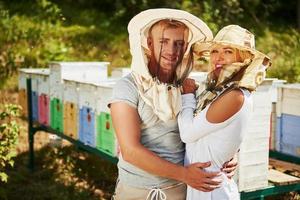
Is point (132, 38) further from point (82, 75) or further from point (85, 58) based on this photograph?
point (85, 58)

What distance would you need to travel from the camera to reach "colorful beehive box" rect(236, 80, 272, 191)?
10.0 ft

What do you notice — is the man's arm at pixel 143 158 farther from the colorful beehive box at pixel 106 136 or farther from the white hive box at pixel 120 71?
the white hive box at pixel 120 71

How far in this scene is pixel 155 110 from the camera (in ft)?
6.35

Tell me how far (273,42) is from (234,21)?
0.90 m

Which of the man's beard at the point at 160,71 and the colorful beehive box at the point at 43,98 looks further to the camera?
the colorful beehive box at the point at 43,98

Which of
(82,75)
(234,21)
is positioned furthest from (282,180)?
(234,21)

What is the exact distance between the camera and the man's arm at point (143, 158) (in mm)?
1886

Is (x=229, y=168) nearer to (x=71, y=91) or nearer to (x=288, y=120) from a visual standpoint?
(x=288, y=120)

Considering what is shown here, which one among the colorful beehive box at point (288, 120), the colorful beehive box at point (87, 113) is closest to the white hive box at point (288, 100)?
the colorful beehive box at point (288, 120)

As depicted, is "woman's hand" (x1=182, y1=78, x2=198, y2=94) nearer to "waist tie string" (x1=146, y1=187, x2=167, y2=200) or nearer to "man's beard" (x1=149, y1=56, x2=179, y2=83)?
"man's beard" (x1=149, y1=56, x2=179, y2=83)

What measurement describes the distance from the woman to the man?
0.06m

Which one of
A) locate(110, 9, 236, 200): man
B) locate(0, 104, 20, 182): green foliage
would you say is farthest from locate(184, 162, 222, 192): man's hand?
locate(0, 104, 20, 182): green foliage

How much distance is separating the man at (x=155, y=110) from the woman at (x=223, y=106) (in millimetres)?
56

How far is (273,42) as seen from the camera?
10328mm
